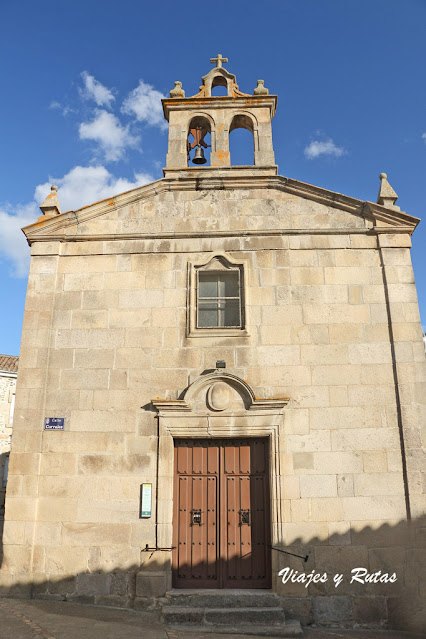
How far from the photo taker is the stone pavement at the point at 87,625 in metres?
5.89

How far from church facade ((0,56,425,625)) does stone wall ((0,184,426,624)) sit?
0.09ft

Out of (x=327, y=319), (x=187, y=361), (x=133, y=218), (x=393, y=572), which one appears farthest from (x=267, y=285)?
(x=393, y=572)

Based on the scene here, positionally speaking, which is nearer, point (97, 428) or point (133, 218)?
point (97, 428)

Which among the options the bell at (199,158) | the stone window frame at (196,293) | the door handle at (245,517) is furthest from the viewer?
the bell at (199,158)

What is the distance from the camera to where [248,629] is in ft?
21.3

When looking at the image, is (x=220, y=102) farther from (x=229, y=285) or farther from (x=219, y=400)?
(x=219, y=400)

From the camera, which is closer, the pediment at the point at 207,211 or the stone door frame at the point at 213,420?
the stone door frame at the point at 213,420

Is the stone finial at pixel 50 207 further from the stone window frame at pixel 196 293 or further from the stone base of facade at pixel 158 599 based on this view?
the stone base of facade at pixel 158 599

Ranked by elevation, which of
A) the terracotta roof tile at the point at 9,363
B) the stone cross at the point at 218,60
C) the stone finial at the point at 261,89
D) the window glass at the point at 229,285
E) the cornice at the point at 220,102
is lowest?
the window glass at the point at 229,285

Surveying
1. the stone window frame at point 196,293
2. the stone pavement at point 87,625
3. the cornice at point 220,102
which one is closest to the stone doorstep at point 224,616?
the stone pavement at point 87,625

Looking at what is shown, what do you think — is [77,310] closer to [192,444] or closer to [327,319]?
[192,444]

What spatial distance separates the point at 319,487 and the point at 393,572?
1.53m

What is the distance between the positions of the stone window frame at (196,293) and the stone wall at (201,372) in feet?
0.29

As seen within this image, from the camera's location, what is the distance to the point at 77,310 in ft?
28.2
